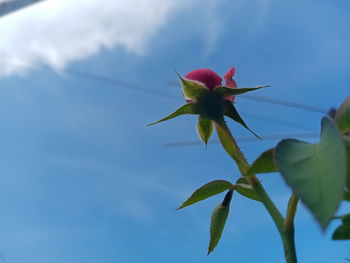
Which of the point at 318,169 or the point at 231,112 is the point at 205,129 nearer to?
the point at 231,112

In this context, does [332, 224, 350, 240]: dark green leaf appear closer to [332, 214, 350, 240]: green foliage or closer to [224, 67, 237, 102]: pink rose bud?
[332, 214, 350, 240]: green foliage

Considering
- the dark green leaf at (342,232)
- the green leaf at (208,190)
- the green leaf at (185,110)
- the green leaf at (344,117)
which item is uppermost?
the green leaf at (185,110)

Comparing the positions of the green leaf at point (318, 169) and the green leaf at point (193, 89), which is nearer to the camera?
the green leaf at point (318, 169)

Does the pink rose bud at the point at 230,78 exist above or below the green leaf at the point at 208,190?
above

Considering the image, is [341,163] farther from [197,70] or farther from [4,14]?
[4,14]

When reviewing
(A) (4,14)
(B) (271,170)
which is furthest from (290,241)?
(A) (4,14)

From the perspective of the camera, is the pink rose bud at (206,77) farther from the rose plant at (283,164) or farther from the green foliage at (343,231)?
the green foliage at (343,231)

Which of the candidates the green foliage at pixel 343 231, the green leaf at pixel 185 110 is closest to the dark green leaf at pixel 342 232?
the green foliage at pixel 343 231
